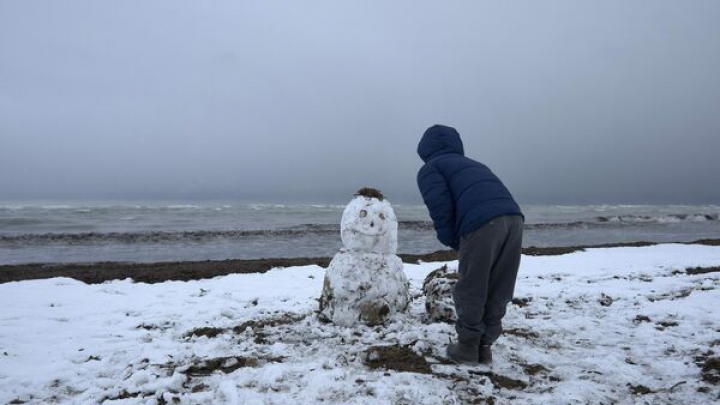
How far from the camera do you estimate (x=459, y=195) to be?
384 cm

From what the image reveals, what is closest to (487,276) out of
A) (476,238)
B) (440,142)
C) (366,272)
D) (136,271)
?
(476,238)

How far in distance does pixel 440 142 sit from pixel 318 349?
8.24 ft

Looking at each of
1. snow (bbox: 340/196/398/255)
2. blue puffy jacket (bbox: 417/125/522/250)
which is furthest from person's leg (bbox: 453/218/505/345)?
snow (bbox: 340/196/398/255)

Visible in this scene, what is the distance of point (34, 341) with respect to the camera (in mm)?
4727

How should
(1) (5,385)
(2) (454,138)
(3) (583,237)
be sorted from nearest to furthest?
1. (1) (5,385)
2. (2) (454,138)
3. (3) (583,237)

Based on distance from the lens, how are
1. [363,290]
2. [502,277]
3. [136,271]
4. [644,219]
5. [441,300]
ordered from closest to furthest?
1. [502,277]
2. [363,290]
3. [441,300]
4. [136,271]
5. [644,219]

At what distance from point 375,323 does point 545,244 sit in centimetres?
1727

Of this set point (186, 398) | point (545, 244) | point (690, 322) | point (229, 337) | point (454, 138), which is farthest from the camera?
point (545, 244)

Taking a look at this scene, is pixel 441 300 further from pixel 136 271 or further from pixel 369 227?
pixel 136 271

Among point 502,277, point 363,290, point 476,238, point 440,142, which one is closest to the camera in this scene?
point 476,238

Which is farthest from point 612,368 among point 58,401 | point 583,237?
point 583,237

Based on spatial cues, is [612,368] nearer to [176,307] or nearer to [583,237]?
[176,307]

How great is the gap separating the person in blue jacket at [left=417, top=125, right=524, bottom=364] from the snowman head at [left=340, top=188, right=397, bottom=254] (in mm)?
1296

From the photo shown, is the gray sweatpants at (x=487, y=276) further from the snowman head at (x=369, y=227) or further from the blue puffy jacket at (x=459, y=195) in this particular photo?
the snowman head at (x=369, y=227)
